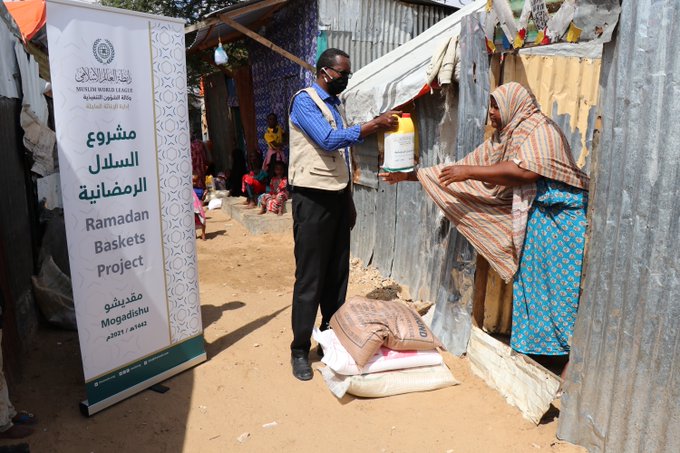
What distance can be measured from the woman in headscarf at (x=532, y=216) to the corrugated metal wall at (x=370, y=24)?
220 inches

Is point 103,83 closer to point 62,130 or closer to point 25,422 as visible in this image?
point 62,130

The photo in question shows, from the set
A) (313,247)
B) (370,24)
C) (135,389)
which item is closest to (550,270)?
(313,247)

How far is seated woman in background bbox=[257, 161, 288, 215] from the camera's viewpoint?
902 centimetres

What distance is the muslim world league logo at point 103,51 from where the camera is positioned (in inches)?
118

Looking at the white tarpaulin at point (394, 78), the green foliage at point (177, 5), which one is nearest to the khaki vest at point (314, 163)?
the white tarpaulin at point (394, 78)

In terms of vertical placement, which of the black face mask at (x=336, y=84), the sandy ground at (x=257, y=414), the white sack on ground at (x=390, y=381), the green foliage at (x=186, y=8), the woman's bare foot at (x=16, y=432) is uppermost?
the green foliage at (x=186, y=8)

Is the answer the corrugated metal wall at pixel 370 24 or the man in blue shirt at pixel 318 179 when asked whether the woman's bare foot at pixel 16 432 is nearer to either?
the man in blue shirt at pixel 318 179

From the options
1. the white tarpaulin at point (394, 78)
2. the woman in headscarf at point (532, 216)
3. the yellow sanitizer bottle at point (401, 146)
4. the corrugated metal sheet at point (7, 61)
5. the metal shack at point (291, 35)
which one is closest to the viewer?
the woman in headscarf at point (532, 216)

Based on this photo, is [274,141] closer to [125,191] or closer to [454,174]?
[125,191]

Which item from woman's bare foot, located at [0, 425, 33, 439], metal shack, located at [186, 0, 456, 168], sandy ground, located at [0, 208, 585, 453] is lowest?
sandy ground, located at [0, 208, 585, 453]

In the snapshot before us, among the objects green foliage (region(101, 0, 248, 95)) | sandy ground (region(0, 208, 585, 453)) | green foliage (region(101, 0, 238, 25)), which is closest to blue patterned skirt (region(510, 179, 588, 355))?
sandy ground (region(0, 208, 585, 453))

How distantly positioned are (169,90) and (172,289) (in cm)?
129

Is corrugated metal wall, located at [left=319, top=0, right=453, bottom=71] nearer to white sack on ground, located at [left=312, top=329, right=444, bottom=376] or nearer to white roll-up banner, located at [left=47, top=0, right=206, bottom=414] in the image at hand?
white roll-up banner, located at [left=47, top=0, right=206, bottom=414]

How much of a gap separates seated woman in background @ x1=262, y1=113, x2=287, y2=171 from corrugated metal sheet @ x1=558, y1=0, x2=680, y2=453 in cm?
793
